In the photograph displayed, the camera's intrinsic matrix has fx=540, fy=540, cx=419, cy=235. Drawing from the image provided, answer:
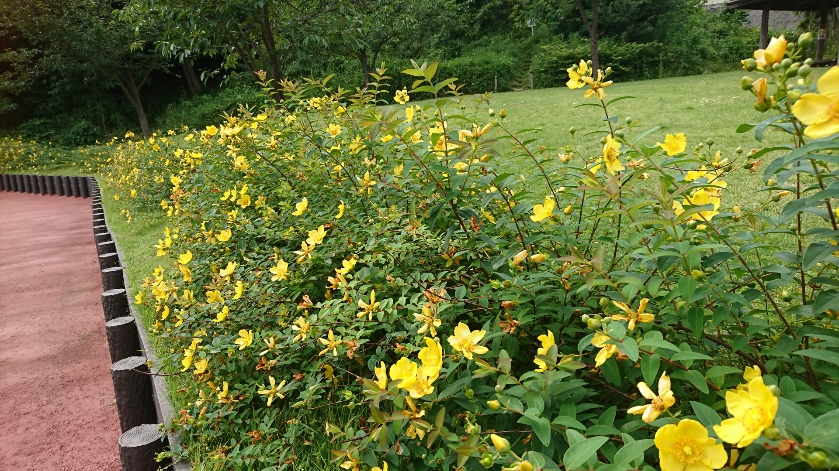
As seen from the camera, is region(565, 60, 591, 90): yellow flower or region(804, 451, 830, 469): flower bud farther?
region(565, 60, 591, 90): yellow flower

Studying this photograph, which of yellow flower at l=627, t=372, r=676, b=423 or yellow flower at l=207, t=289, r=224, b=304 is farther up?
yellow flower at l=627, t=372, r=676, b=423

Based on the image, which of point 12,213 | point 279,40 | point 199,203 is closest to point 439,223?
point 199,203

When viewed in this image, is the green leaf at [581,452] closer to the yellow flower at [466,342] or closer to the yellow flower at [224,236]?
the yellow flower at [466,342]

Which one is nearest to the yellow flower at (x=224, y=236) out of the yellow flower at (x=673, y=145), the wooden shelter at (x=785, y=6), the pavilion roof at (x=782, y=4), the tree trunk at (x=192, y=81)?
the yellow flower at (x=673, y=145)

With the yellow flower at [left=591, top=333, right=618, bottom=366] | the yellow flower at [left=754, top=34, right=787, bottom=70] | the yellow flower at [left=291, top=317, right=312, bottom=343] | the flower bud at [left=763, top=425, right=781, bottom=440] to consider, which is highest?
the yellow flower at [left=754, top=34, right=787, bottom=70]

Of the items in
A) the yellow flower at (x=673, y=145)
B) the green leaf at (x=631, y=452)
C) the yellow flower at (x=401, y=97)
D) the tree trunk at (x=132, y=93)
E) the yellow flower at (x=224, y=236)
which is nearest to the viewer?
the green leaf at (x=631, y=452)

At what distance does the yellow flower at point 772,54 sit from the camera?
83 cm

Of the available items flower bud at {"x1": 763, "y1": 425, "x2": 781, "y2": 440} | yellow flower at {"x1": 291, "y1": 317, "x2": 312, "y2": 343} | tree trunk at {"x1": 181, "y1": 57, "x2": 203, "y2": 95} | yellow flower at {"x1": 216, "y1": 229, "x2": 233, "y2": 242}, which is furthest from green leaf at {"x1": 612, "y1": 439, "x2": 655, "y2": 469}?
tree trunk at {"x1": 181, "y1": 57, "x2": 203, "y2": 95}

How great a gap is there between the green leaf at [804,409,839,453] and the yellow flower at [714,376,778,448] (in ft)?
0.12

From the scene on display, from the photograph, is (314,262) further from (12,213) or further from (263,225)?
(12,213)

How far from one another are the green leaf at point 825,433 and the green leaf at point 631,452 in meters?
0.23

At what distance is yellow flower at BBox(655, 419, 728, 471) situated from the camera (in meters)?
0.70

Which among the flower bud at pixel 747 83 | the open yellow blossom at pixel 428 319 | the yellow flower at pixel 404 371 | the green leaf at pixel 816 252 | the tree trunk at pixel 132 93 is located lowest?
the yellow flower at pixel 404 371

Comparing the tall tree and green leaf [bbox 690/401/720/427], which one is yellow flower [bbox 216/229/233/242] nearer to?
green leaf [bbox 690/401/720/427]
